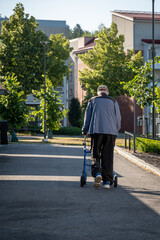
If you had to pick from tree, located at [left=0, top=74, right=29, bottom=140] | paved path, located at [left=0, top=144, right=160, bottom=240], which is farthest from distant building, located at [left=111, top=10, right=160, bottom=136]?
paved path, located at [left=0, top=144, right=160, bottom=240]

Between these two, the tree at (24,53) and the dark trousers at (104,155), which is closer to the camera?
the dark trousers at (104,155)

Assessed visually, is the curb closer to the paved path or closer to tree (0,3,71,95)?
the paved path

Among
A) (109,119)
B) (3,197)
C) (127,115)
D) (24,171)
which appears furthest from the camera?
(127,115)

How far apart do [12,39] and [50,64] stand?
446 cm

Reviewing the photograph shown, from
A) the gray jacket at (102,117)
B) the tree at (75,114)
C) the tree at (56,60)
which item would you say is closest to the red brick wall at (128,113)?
the tree at (56,60)

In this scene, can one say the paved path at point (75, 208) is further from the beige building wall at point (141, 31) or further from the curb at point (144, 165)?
the beige building wall at point (141, 31)

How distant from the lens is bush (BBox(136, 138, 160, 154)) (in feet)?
56.4

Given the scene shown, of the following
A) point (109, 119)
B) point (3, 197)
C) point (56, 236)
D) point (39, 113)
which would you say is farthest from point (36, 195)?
point (39, 113)

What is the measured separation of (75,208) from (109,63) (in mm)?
40185

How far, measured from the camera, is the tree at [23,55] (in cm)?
4722

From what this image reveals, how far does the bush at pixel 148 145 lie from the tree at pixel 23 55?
29508mm

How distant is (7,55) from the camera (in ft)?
156

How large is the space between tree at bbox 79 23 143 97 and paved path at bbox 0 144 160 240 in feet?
116

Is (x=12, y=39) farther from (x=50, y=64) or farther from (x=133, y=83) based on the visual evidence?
(x=133, y=83)
